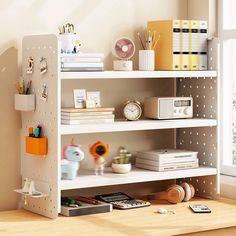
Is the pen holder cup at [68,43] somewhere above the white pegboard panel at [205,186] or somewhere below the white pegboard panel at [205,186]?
above

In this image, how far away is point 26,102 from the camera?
313 centimetres

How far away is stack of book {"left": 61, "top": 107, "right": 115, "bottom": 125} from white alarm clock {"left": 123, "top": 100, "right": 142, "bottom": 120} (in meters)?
0.15

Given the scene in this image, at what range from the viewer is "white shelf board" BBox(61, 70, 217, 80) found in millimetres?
3096

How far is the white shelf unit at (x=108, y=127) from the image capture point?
3.03m

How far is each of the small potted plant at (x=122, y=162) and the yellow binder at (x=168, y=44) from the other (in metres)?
0.48

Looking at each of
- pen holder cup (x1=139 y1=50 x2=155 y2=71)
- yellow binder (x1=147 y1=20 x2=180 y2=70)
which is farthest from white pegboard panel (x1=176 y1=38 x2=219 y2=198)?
pen holder cup (x1=139 y1=50 x2=155 y2=71)

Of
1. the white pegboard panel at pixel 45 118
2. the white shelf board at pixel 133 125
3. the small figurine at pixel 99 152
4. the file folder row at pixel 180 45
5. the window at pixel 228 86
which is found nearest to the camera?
the white pegboard panel at pixel 45 118

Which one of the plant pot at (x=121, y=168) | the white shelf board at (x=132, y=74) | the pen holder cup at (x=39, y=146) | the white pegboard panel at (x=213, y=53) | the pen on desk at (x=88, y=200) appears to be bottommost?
the pen on desk at (x=88, y=200)

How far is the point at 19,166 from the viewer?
3322 mm

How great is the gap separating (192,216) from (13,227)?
33.0 inches

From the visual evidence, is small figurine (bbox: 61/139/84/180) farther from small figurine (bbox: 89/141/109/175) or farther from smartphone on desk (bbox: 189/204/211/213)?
smartphone on desk (bbox: 189/204/211/213)

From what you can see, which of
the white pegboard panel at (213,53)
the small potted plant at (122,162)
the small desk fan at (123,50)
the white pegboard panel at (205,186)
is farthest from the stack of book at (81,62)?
the white pegboard panel at (205,186)

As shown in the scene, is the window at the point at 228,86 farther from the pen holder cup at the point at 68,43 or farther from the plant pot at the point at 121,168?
the pen holder cup at the point at 68,43

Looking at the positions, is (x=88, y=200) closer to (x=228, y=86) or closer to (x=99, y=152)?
(x=99, y=152)
